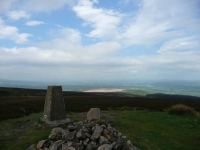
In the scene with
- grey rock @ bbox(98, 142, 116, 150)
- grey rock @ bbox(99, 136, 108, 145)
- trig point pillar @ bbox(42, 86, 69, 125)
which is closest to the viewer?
grey rock @ bbox(98, 142, 116, 150)

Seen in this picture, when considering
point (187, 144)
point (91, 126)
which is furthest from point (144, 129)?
point (91, 126)

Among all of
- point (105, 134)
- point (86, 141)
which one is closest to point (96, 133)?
point (105, 134)

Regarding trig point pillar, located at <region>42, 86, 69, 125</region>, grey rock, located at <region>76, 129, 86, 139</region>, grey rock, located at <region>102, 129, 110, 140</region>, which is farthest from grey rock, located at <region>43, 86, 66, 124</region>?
grey rock, located at <region>102, 129, 110, 140</region>

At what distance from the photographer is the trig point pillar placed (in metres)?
17.5

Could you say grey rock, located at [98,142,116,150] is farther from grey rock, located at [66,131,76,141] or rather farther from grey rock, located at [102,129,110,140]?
grey rock, located at [66,131,76,141]

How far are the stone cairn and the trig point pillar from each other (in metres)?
6.00

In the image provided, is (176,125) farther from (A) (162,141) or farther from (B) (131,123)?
(A) (162,141)

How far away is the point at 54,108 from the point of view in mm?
17734

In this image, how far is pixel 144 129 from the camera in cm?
1673

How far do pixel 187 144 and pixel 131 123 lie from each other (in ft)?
19.7

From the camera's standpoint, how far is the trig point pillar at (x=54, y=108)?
57.3ft

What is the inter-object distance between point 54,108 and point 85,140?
8022 millimetres

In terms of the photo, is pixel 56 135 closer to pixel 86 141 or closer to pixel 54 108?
pixel 86 141

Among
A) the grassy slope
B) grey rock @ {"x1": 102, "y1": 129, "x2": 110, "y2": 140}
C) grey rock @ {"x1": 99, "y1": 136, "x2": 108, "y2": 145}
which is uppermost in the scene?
grey rock @ {"x1": 102, "y1": 129, "x2": 110, "y2": 140}
